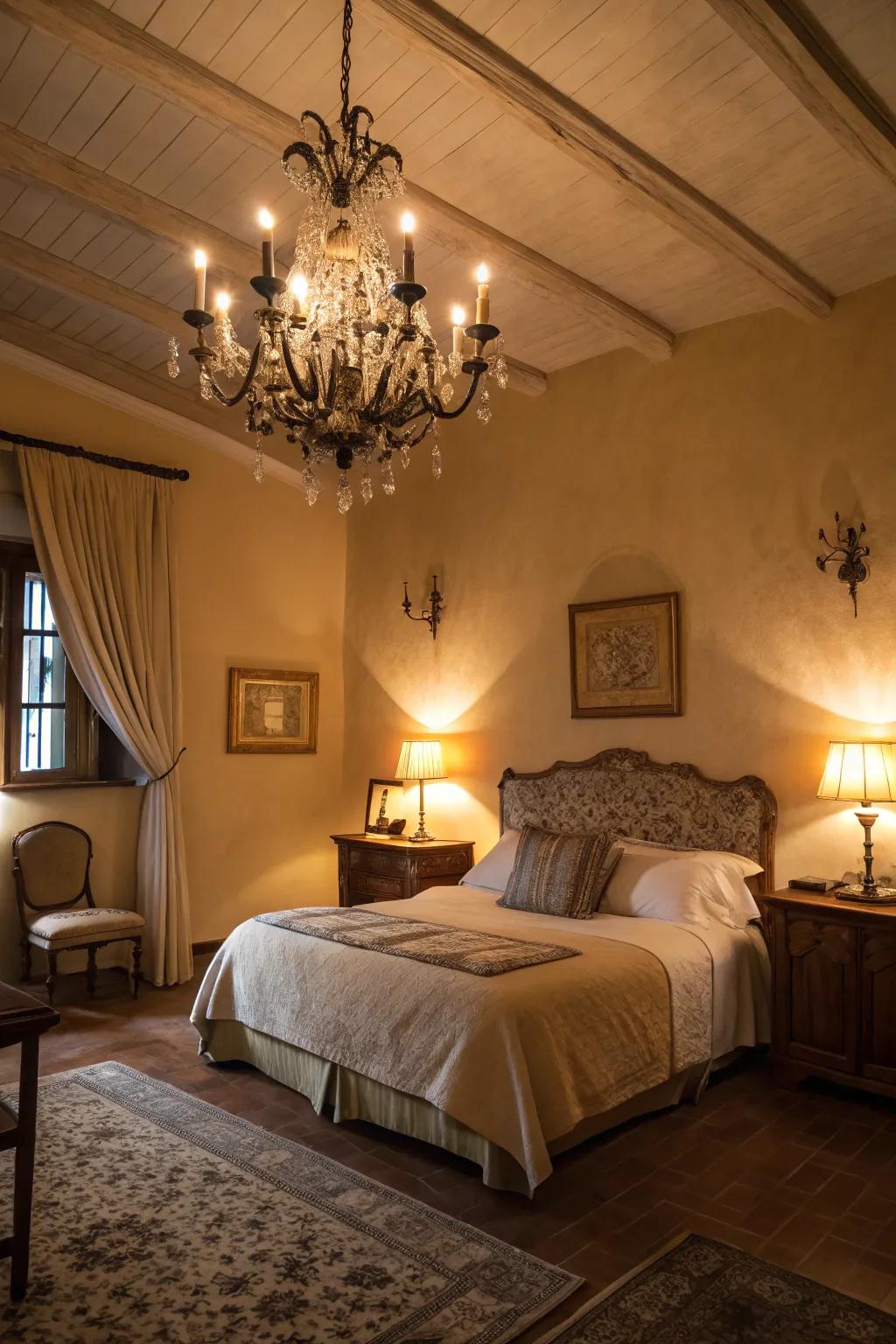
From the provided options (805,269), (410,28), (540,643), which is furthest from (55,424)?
(805,269)

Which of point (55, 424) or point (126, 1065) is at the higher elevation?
point (55, 424)

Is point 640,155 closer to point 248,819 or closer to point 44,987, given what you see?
point 248,819

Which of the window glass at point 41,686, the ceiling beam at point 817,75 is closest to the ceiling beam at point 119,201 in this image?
the window glass at point 41,686

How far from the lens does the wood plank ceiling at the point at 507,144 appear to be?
2.83 meters

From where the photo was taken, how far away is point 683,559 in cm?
471

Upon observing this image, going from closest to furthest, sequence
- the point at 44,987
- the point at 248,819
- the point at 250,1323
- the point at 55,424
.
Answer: the point at 250,1323 < the point at 44,987 < the point at 55,424 < the point at 248,819

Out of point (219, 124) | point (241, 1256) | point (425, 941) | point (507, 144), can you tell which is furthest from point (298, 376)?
point (241, 1256)

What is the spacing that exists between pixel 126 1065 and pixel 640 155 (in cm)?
407

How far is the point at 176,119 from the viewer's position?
341 centimetres

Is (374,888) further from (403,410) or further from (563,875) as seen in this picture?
(403,410)

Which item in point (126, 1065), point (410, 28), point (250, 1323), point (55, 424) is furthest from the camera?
point (55, 424)

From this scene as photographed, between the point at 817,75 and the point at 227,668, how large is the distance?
442 cm

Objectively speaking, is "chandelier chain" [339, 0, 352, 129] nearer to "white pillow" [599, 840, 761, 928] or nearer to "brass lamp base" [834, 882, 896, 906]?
"white pillow" [599, 840, 761, 928]

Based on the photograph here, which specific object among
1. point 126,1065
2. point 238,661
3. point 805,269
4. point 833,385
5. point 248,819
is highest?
point 805,269
